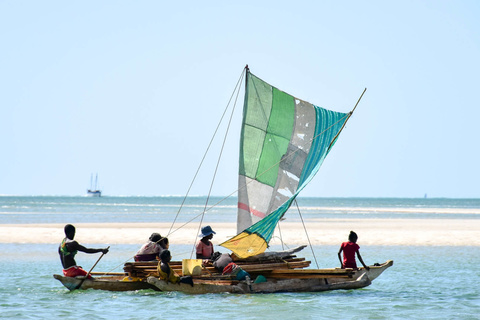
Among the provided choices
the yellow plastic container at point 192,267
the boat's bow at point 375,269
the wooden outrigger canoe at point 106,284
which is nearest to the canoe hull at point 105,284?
the wooden outrigger canoe at point 106,284

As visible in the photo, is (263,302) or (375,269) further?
(375,269)

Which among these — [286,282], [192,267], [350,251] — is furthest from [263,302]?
[350,251]

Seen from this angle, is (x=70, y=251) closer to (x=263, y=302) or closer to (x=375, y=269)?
(x=263, y=302)

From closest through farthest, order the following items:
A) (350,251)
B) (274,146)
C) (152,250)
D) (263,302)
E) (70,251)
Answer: (263,302)
(70,251)
(350,251)
(152,250)
(274,146)

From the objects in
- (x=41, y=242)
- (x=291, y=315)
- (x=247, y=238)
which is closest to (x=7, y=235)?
(x=41, y=242)

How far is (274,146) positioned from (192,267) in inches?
150

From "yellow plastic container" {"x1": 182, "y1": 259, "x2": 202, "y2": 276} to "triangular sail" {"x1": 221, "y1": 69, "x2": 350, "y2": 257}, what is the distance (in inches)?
74.7

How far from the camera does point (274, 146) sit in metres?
17.7

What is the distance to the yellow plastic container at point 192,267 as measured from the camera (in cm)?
1561

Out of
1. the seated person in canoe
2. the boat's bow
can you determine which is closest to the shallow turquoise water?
the boat's bow

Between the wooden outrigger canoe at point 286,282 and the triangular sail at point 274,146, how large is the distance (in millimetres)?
1940

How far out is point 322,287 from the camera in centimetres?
1596

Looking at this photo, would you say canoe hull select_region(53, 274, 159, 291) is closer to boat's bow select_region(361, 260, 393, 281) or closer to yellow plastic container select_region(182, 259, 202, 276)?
yellow plastic container select_region(182, 259, 202, 276)

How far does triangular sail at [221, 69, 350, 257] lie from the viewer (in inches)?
688
